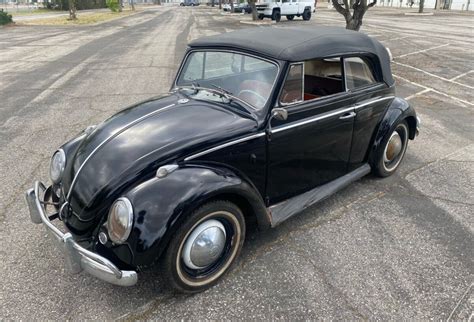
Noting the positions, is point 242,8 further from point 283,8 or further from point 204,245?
point 204,245

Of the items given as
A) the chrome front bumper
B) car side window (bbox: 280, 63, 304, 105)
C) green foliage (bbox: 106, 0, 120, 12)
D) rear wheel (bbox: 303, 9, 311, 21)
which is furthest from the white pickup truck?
the chrome front bumper

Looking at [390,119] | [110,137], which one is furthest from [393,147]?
[110,137]

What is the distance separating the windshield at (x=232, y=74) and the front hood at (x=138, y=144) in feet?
0.80

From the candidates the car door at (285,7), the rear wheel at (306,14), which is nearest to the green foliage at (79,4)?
the car door at (285,7)

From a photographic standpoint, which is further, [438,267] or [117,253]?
[438,267]

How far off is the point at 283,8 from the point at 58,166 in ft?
87.4

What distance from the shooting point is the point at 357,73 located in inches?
140

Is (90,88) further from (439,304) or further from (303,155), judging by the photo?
(439,304)

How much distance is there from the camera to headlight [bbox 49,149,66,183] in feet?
9.31

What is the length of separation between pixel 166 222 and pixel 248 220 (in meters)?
0.99

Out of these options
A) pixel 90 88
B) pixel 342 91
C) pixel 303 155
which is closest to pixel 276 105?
pixel 303 155

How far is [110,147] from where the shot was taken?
2596 mm

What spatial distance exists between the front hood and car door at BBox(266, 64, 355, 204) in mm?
376

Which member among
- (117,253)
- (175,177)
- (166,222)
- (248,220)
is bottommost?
(248,220)
